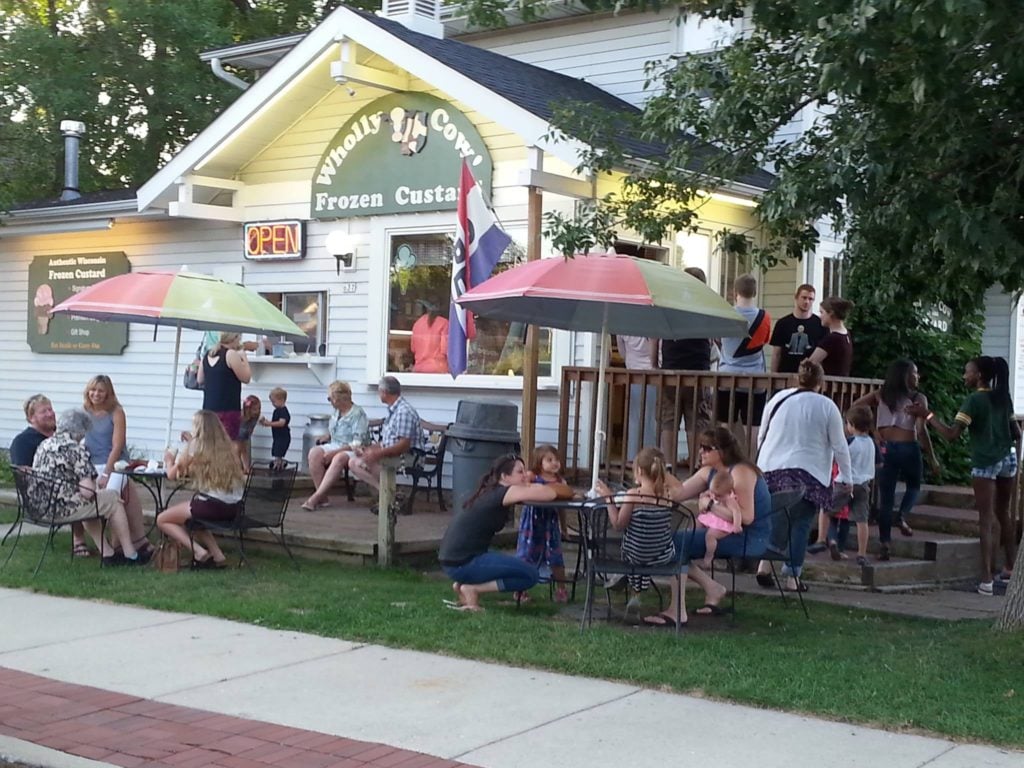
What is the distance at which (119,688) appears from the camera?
660 cm

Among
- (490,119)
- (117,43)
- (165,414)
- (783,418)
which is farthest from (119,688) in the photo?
(117,43)

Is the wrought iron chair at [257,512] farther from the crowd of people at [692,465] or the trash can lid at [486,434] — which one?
the trash can lid at [486,434]

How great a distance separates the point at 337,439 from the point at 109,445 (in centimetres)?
237

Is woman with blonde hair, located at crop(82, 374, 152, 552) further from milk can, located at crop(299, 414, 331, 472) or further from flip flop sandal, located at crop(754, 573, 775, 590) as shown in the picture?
flip flop sandal, located at crop(754, 573, 775, 590)

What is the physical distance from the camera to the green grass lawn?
20.3 feet

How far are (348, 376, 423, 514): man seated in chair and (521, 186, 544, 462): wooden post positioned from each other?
113cm

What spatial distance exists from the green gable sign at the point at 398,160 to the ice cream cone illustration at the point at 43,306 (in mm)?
4738

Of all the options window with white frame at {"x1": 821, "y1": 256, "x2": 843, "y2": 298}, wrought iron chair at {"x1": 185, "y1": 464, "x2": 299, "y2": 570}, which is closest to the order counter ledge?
wrought iron chair at {"x1": 185, "y1": 464, "x2": 299, "y2": 570}

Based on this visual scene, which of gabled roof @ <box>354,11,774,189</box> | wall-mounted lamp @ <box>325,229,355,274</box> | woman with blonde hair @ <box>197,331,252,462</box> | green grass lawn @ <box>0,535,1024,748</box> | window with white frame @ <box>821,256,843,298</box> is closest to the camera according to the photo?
green grass lawn @ <box>0,535,1024,748</box>

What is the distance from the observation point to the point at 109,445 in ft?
35.2

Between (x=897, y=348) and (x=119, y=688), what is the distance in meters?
9.73

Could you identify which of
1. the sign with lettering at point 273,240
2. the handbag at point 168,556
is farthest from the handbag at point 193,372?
the handbag at point 168,556

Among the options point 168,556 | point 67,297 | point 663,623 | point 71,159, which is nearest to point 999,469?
point 663,623

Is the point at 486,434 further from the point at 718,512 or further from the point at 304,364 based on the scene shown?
the point at 304,364
